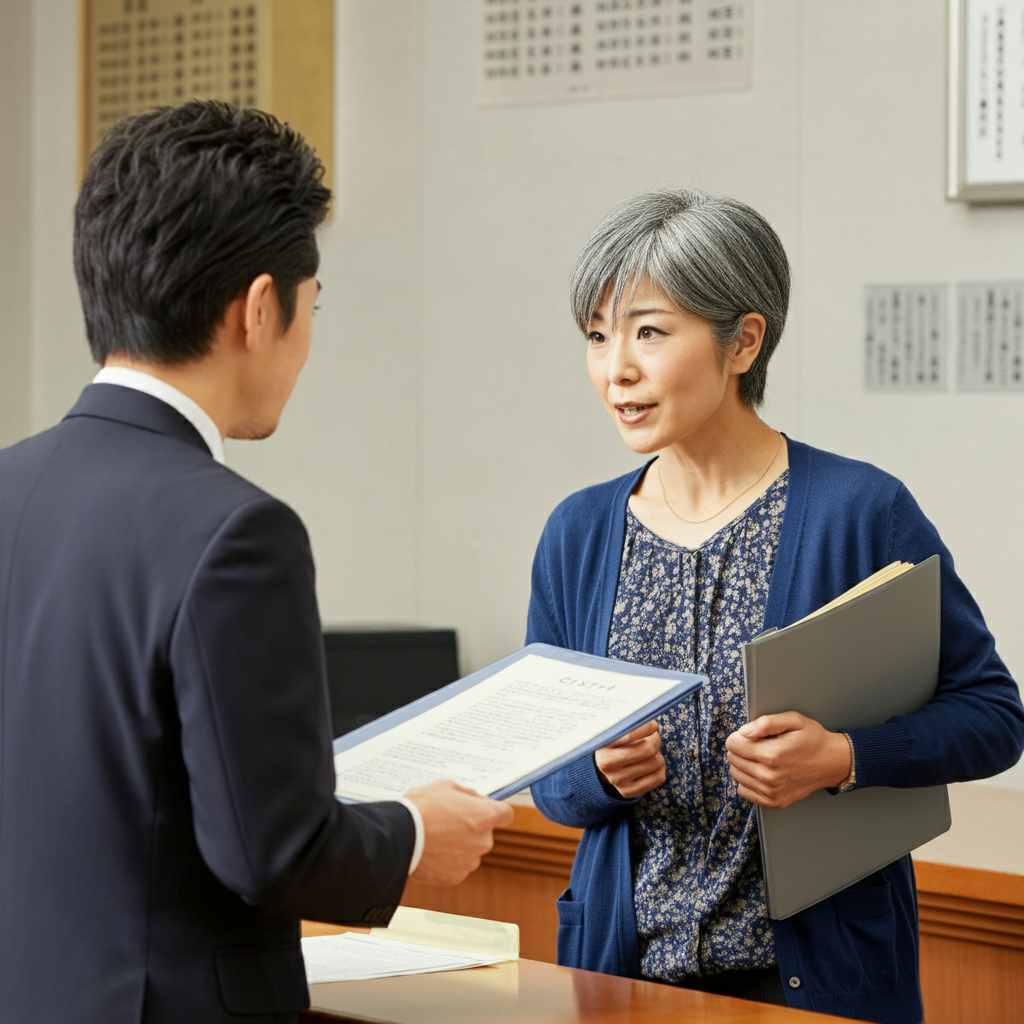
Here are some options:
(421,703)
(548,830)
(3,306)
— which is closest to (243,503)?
(421,703)

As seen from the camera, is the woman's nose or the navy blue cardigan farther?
the woman's nose

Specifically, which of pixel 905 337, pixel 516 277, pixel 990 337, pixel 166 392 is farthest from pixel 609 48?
pixel 166 392

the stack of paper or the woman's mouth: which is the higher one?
the woman's mouth

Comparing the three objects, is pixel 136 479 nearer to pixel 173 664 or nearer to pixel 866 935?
pixel 173 664

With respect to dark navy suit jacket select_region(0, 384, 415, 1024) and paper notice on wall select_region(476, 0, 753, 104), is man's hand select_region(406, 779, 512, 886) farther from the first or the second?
paper notice on wall select_region(476, 0, 753, 104)

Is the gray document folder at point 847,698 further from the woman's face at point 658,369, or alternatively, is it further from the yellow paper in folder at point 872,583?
the woman's face at point 658,369

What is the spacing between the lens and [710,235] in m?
1.49

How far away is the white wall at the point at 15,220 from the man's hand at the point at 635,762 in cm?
264

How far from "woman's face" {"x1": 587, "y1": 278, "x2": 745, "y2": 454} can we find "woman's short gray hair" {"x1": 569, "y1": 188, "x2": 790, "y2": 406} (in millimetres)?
15

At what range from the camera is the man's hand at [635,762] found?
1.39 meters

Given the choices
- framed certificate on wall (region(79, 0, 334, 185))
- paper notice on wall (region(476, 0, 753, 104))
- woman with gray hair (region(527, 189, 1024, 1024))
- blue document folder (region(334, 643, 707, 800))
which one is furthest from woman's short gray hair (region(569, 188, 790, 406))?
framed certificate on wall (region(79, 0, 334, 185))

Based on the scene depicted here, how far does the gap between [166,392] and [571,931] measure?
0.86 meters

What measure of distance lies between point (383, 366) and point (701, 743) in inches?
79.8

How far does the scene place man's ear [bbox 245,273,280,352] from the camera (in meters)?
1.02
